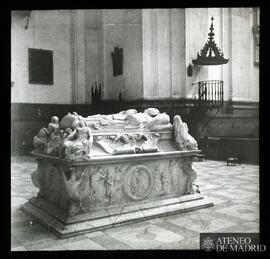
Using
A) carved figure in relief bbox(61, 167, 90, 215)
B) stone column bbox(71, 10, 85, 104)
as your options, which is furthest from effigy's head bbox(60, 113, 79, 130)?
stone column bbox(71, 10, 85, 104)

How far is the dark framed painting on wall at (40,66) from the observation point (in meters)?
9.89

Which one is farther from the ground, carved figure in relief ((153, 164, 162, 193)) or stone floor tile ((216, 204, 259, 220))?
carved figure in relief ((153, 164, 162, 193))

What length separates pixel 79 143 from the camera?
147 inches

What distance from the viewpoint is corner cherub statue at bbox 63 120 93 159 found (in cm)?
368

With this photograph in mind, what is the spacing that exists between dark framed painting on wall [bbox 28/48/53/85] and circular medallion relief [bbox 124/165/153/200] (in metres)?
6.74

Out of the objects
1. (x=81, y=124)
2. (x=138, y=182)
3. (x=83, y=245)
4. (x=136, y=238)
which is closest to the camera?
(x=83, y=245)

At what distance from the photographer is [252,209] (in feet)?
15.1

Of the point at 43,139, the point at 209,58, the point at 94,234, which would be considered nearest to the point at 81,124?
the point at 43,139

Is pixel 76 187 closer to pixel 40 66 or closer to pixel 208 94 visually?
pixel 208 94

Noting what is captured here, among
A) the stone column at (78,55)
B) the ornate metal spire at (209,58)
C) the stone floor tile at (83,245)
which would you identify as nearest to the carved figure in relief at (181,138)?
the stone floor tile at (83,245)

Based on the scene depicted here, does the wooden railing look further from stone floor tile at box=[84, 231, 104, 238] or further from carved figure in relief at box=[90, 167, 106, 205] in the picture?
stone floor tile at box=[84, 231, 104, 238]

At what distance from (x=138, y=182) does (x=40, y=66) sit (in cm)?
697

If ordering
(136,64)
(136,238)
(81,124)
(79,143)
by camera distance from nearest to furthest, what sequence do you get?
(136,238) → (79,143) → (81,124) → (136,64)

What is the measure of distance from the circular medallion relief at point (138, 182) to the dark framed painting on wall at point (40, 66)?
674cm
